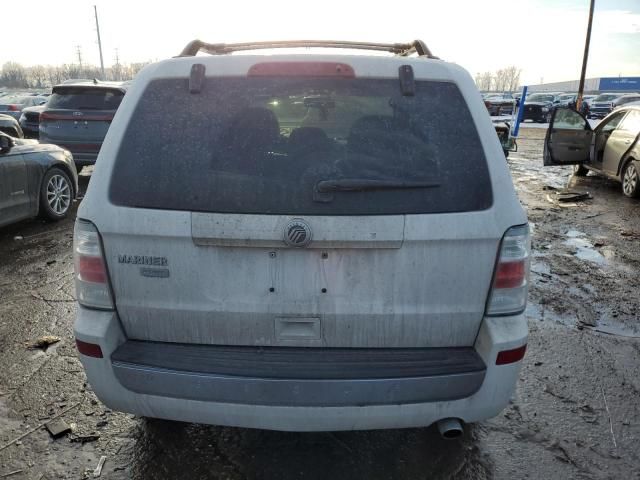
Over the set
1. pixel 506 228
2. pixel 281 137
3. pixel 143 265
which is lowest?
pixel 143 265

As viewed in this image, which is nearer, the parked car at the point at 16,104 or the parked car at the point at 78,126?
the parked car at the point at 78,126

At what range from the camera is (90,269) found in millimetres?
2174

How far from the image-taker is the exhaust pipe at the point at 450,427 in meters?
2.11

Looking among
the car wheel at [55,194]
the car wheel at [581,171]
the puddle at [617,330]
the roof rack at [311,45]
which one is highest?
the roof rack at [311,45]

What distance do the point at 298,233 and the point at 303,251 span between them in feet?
0.30

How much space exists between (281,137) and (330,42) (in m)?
1.79

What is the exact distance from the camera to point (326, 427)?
6.80 feet

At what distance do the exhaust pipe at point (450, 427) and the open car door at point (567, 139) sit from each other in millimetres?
9357

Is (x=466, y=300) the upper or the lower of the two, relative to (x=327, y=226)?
lower

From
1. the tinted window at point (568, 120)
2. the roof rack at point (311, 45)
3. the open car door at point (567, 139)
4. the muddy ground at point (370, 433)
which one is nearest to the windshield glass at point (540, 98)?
the open car door at point (567, 139)

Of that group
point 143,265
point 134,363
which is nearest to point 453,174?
point 143,265

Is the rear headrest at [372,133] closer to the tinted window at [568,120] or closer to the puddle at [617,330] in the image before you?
the puddle at [617,330]

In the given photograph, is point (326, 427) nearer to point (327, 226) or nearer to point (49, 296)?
point (327, 226)

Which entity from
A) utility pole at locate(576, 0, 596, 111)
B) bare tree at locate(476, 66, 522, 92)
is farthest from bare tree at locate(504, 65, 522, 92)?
utility pole at locate(576, 0, 596, 111)
